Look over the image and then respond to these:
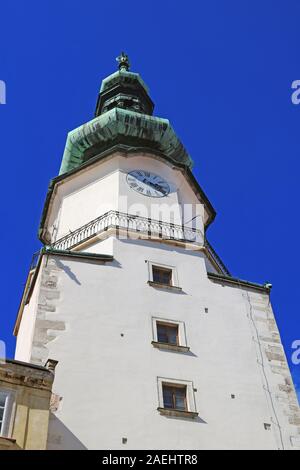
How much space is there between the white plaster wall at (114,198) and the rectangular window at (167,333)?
4.76 m

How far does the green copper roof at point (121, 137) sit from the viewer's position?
24.0 metres

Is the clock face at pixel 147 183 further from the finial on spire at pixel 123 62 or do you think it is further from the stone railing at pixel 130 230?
the finial on spire at pixel 123 62

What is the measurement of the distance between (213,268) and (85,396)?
7.86 metres

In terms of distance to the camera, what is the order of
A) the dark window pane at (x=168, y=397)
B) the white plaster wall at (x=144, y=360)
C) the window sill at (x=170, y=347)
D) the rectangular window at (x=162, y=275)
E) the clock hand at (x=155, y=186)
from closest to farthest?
the white plaster wall at (x=144, y=360) < the dark window pane at (x=168, y=397) < the window sill at (x=170, y=347) < the rectangular window at (x=162, y=275) < the clock hand at (x=155, y=186)

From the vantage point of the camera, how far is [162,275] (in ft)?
59.1

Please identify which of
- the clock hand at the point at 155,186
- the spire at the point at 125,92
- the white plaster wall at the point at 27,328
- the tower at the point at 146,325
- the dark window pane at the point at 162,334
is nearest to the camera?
the tower at the point at 146,325

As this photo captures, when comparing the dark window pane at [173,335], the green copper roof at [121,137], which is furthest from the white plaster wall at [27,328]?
the green copper roof at [121,137]

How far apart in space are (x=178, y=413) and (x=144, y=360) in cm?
164

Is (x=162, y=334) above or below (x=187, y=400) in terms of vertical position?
above

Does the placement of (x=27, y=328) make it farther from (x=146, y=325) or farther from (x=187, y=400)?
(x=187, y=400)

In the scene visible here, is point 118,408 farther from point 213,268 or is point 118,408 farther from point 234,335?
point 213,268

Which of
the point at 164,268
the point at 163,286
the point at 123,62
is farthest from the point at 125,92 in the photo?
the point at 163,286

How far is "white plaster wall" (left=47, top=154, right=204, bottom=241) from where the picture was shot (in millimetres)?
20219

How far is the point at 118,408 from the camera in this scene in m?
13.9
